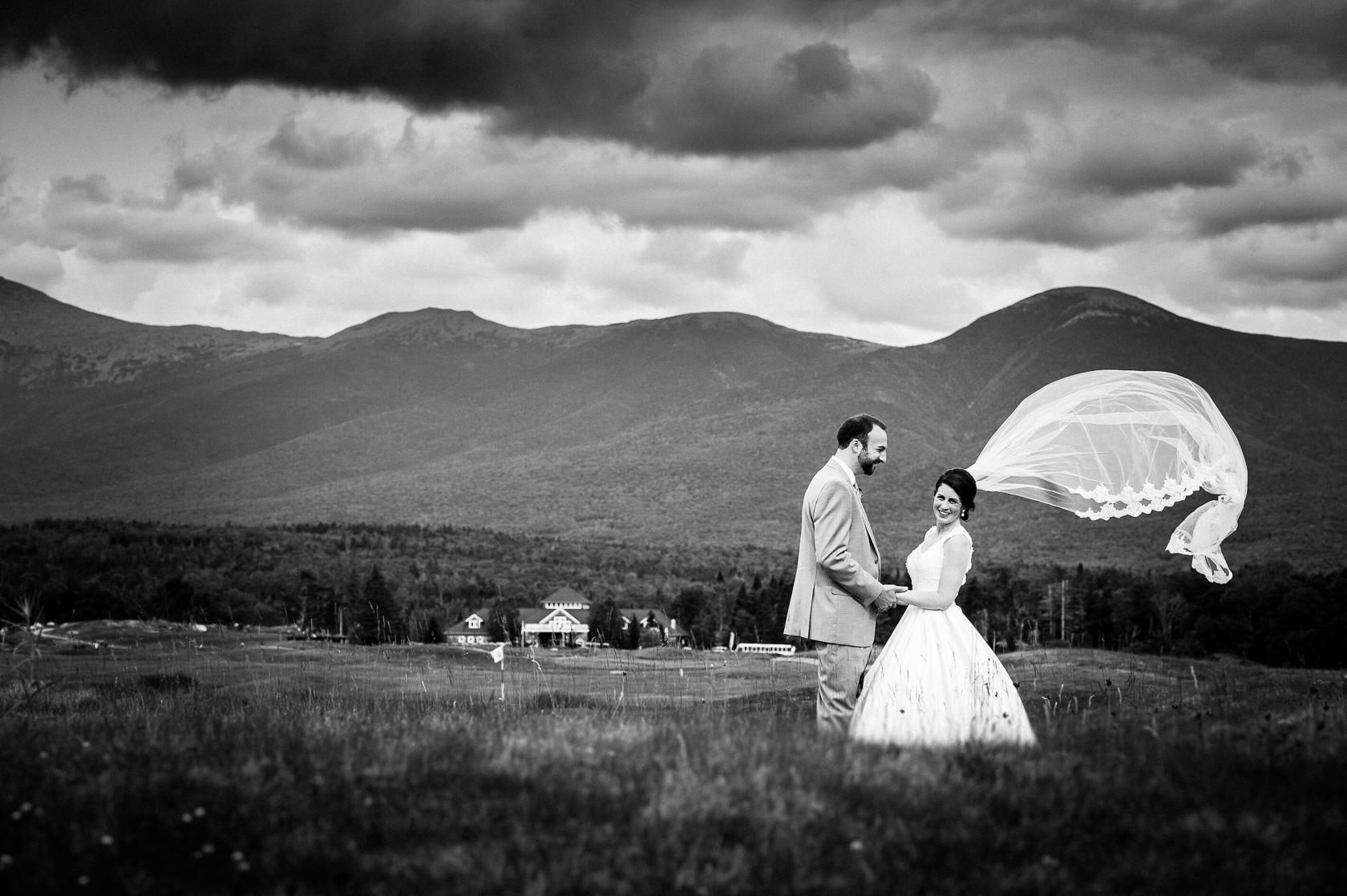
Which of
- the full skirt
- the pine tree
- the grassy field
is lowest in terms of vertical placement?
the pine tree

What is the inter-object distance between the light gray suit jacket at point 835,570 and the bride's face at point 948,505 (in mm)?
716

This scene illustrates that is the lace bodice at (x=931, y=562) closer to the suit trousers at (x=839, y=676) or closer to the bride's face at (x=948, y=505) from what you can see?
the bride's face at (x=948, y=505)

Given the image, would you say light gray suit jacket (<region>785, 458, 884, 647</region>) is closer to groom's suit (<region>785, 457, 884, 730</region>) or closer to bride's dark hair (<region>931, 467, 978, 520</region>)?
groom's suit (<region>785, 457, 884, 730</region>)

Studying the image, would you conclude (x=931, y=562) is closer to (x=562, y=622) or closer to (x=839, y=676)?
(x=839, y=676)

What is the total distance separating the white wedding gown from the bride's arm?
0.26 ft

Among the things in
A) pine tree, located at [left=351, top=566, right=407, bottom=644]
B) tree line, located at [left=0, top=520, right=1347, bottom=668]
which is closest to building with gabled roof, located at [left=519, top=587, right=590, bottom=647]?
tree line, located at [left=0, top=520, right=1347, bottom=668]

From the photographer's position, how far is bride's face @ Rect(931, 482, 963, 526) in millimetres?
9812

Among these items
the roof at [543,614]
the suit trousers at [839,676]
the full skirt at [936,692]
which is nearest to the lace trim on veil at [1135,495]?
the full skirt at [936,692]

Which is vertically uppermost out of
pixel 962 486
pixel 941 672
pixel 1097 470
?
pixel 1097 470

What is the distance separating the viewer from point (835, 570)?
916 cm

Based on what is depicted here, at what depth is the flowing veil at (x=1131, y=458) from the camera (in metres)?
11.4

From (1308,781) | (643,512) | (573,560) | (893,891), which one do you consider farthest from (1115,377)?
(643,512)

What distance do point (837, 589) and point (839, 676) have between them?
745 millimetres

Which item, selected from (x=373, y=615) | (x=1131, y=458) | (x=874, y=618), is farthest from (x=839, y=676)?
(x=373, y=615)
